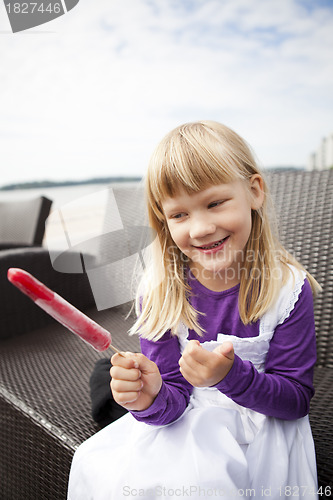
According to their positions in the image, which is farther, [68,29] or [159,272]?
[68,29]

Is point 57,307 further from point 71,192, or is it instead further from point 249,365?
point 71,192

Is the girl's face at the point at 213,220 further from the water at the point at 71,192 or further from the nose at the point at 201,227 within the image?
the water at the point at 71,192

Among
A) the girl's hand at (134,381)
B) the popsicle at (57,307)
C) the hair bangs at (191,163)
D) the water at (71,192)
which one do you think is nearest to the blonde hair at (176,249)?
the hair bangs at (191,163)

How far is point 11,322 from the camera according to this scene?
167 centimetres

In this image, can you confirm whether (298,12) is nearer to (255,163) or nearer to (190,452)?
(255,163)

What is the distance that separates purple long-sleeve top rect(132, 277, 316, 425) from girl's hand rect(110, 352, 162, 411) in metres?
0.03

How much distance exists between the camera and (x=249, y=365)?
30.1 inches

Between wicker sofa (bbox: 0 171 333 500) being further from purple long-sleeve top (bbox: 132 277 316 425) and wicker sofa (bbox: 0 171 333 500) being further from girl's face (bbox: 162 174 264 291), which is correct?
girl's face (bbox: 162 174 264 291)

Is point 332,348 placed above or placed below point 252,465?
below

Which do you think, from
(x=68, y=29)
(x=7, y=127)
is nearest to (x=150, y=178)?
(x=68, y=29)

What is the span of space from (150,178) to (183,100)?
29.3 ft

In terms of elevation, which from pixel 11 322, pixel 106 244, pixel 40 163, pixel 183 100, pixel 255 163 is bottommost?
pixel 40 163

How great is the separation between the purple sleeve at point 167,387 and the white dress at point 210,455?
1.3 inches

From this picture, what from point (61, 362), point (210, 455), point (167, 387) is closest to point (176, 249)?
point (167, 387)
